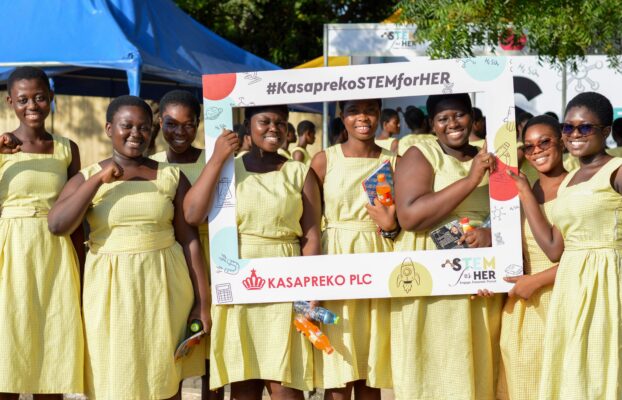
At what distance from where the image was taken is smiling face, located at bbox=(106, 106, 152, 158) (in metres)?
5.29

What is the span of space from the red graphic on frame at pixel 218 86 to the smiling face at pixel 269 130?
0.77 feet

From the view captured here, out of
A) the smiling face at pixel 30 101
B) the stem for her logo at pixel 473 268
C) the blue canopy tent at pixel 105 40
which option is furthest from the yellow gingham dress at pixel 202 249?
the blue canopy tent at pixel 105 40

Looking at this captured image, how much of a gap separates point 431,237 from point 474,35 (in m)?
3.75

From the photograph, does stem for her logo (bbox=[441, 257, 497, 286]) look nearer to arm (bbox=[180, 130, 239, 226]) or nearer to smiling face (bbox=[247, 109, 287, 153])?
smiling face (bbox=[247, 109, 287, 153])

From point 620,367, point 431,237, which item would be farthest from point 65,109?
point 620,367

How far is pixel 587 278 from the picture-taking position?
4.91 meters

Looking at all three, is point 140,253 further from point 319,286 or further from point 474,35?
point 474,35

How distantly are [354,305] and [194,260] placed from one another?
38.0 inches

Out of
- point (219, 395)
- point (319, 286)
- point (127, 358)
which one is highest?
point (319, 286)

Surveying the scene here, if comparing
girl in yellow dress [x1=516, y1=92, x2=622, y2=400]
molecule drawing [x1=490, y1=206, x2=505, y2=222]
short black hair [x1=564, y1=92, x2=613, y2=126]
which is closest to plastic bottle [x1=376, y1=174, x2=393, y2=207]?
molecule drawing [x1=490, y1=206, x2=505, y2=222]

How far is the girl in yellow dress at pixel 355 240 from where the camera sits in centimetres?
534

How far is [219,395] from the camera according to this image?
6.01 metres

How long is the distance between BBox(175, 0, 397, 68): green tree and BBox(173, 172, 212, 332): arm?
15916 millimetres

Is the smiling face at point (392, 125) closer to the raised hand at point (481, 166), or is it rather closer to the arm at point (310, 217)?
the arm at point (310, 217)
